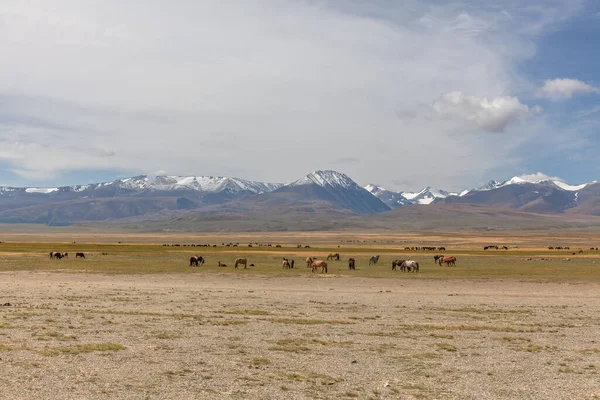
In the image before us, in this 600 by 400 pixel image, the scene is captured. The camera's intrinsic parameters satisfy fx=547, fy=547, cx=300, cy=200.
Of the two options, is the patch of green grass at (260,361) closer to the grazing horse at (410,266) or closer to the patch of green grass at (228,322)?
the patch of green grass at (228,322)

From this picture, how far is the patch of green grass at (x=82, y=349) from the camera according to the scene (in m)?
16.2

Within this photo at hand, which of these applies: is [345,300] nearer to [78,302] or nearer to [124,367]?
[78,302]

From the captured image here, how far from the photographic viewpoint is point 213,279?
44.8 metres

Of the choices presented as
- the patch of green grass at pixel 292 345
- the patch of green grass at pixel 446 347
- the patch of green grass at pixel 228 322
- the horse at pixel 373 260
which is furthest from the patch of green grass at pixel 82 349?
the horse at pixel 373 260

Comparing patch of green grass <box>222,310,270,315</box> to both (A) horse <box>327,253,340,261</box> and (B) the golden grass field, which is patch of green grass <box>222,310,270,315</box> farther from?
(A) horse <box>327,253,340,261</box>

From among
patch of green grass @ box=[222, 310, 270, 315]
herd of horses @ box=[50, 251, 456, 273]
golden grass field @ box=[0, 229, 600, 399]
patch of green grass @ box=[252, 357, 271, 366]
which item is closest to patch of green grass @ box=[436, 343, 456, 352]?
golden grass field @ box=[0, 229, 600, 399]

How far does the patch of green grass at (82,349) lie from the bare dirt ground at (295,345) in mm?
31

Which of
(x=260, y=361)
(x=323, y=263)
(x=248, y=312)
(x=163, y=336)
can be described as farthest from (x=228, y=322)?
(x=323, y=263)

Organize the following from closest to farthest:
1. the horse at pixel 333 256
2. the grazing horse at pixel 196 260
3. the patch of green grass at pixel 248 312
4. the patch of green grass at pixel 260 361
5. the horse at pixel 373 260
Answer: the patch of green grass at pixel 260 361, the patch of green grass at pixel 248 312, the grazing horse at pixel 196 260, the horse at pixel 373 260, the horse at pixel 333 256

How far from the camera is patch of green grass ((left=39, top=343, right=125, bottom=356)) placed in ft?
53.0

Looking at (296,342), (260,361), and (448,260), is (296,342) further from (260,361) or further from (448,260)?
(448,260)

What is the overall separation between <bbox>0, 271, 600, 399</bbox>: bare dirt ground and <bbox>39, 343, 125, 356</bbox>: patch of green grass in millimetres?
31

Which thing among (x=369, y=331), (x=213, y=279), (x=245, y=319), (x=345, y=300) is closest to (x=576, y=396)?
(x=369, y=331)

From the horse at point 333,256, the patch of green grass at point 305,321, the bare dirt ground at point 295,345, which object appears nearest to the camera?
the bare dirt ground at point 295,345
